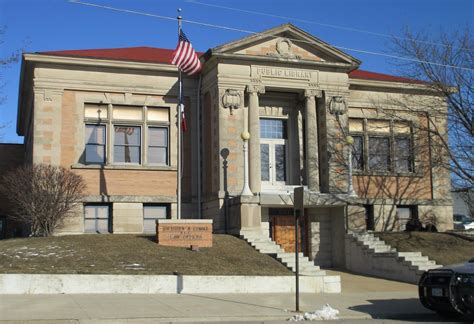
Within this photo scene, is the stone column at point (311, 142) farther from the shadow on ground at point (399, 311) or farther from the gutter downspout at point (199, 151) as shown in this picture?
the shadow on ground at point (399, 311)

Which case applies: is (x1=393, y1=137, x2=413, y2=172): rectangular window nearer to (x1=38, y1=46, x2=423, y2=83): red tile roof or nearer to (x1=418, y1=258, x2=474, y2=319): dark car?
(x1=38, y1=46, x2=423, y2=83): red tile roof

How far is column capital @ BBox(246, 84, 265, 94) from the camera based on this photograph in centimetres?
2823

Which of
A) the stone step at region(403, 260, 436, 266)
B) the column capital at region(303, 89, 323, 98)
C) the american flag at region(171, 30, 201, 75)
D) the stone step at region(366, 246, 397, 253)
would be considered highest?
the american flag at region(171, 30, 201, 75)

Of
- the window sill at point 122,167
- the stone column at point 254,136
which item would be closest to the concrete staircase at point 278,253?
the stone column at point 254,136

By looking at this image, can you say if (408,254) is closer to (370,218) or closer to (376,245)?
(376,245)

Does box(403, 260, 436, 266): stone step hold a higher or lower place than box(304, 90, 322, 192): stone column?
lower

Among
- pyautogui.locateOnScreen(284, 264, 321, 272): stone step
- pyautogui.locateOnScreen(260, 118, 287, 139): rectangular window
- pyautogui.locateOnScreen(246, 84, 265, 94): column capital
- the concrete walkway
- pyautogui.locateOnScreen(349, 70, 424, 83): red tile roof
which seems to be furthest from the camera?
pyautogui.locateOnScreen(349, 70, 424, 83): red tile roof

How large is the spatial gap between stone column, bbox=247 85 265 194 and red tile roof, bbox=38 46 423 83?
466 centimetres

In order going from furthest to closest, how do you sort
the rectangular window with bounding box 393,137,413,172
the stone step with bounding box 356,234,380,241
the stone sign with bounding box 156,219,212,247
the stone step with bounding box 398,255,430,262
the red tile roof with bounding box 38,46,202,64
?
the rectangular window with bounding box 393,137,413,172, the red tile roof with bounding box 38,46,202,64, the stone step with bounding box 356,234,380,241, the stone step with bounding box 398,255,430,262, the stone sign with bounding box 156,219,212,247

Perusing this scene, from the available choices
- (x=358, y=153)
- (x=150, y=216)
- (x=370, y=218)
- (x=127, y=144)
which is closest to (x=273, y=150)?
(x=358, y=153)

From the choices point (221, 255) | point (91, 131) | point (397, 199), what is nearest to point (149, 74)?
point (91, 131)

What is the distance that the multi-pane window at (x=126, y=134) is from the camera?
28.6 meters

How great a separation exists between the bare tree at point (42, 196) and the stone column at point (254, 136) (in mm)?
7794

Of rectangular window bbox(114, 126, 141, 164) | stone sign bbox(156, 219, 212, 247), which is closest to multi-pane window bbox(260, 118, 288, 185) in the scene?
rectangular window bbox(114, 126, 141, 164)
